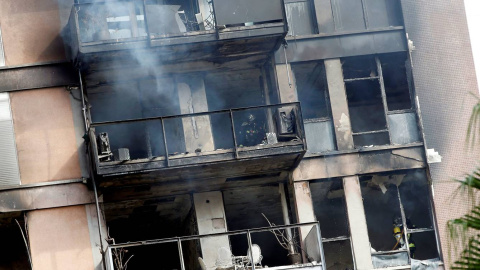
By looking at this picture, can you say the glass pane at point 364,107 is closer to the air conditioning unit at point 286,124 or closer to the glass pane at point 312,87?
the glass pane at point 312,87

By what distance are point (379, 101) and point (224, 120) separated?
12.9 ft

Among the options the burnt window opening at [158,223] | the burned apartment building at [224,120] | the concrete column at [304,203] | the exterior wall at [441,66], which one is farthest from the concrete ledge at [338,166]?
the burnt window opening at [158,223]

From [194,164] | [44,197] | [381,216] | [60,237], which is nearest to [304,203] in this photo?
[194,164]

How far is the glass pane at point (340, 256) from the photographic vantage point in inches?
912

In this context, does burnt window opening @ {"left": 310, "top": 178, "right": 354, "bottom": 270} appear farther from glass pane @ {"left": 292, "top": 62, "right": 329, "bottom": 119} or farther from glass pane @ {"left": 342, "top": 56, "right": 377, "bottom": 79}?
glass pane @ {"left": 342, "top": 56, "right": 377, "bottom": 79}

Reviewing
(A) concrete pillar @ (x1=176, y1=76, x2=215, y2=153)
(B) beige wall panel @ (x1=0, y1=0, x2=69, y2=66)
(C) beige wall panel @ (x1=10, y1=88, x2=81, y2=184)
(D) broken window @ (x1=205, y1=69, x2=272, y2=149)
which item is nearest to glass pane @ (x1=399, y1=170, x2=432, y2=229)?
(D) broken window @ (x1=205, y1=69, x2=272, y2=149)

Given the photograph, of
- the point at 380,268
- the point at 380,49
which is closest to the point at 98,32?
the point at 380,49

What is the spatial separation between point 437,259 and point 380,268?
4.71ft

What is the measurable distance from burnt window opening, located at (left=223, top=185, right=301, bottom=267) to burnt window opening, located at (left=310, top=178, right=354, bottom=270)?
93cm

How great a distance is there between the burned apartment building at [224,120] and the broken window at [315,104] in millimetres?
38

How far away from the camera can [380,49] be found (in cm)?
2252

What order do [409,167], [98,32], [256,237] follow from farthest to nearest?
[256,237]
[409,167]
[98,32]

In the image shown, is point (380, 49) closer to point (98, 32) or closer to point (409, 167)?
point (409, 167)

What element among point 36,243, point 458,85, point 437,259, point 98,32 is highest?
point 98,32
